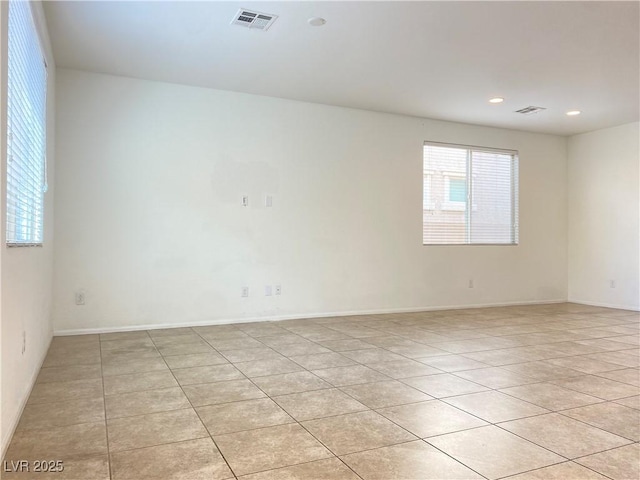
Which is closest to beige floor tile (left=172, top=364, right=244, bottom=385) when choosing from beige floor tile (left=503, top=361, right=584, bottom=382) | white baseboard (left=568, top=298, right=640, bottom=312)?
beige floor tile (left=503, top=361, right=584, bottom=382)

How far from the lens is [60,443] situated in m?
2.14

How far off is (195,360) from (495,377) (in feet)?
7.54

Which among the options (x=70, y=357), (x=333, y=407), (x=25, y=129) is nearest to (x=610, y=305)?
(x=333, y=407)

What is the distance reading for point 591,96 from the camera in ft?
17.7

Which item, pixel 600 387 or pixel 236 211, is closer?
pixel 600 387

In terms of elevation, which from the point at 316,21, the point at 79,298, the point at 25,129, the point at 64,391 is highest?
the point at 316,21

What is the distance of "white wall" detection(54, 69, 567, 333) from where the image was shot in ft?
15.5

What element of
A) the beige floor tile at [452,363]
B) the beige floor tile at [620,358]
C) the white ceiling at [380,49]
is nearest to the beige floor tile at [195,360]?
the beige floor tile at [452,363]

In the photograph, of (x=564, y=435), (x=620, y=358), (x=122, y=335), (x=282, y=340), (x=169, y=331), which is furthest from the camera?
(x=169, y=331)

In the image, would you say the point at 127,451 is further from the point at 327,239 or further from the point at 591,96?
the point at 591,96

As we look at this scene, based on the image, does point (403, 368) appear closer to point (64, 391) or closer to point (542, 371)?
point (542, 371)

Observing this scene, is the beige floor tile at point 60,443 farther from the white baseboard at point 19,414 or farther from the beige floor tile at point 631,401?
the beige floor tile at point 631,401

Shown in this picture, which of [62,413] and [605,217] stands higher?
[605,217]

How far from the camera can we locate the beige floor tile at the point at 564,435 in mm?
2125
